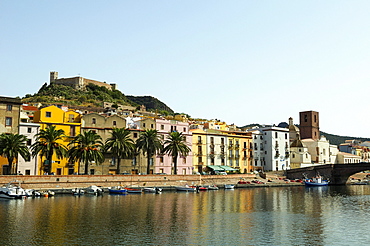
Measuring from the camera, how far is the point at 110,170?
88750 mm

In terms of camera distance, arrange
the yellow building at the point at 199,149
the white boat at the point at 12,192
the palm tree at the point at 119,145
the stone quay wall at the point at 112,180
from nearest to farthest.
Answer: the white boat at the point at 12,192, the stone quay wall at the point at 112,180, the palm tree at the point at 119,145, the yellow building at the point at 199,149

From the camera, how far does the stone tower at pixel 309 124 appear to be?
161750 mm

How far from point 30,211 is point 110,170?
39.8 metres

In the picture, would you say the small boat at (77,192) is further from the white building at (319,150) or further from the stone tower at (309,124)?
A: the stone tower at (309,124)

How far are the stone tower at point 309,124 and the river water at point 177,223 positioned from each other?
103499mm

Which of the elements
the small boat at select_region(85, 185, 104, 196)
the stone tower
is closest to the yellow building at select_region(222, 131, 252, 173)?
the small boat at select_region(85, 185, 104, 196)

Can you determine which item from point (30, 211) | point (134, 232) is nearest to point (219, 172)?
point (30, 211)

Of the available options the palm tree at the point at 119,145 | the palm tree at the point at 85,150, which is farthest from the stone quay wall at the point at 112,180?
the palm tree at the point at 119,145

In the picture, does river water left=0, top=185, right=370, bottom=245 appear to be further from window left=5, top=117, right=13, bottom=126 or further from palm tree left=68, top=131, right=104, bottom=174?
window left=5, top=117, right=13, bottom=126

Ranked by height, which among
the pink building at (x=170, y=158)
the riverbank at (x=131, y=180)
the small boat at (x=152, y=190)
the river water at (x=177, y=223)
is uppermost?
the pink building at (x=170, y=158)

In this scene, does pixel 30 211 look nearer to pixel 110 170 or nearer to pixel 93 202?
pixel 93 202

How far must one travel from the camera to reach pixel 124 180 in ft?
269

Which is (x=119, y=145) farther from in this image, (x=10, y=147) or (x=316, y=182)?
(x=316, y=182)

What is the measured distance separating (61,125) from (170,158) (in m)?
28.7
